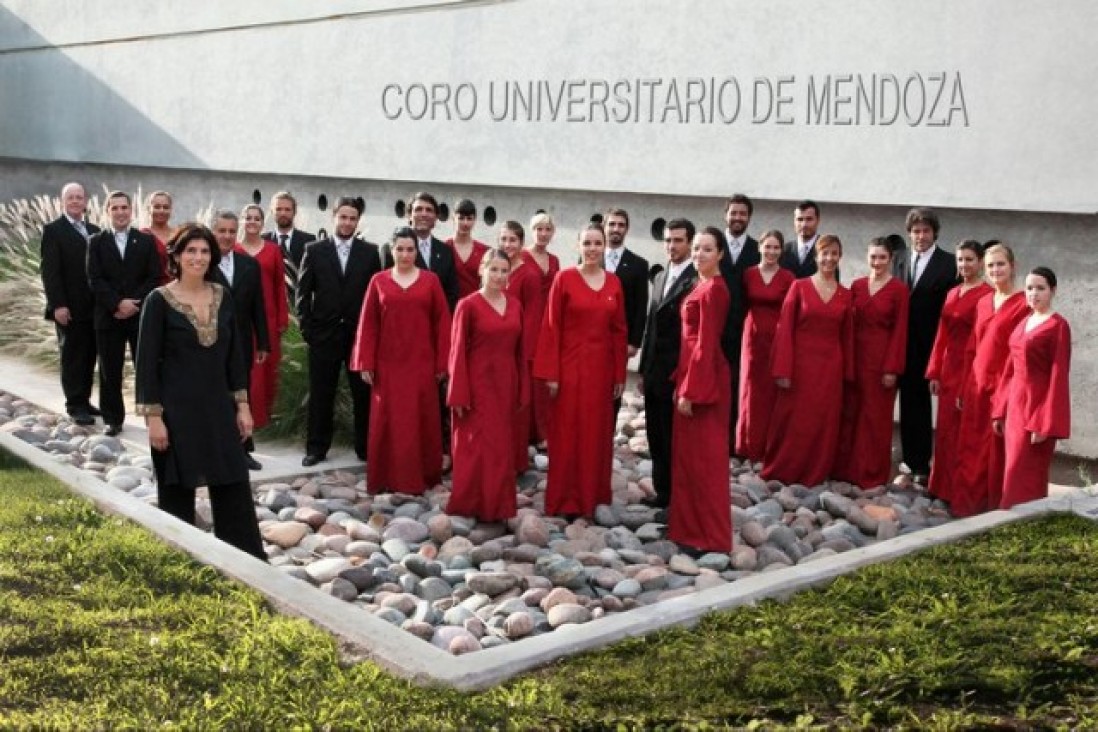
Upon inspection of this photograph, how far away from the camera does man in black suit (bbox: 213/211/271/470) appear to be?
27.7ft

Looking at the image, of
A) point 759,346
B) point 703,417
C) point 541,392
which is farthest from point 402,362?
point 759,346

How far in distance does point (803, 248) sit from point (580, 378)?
239 cm

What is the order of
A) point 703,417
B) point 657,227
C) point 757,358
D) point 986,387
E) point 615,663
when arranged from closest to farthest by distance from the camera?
1. point 615,663
2. point 703,417
3. point 986,387
4. point 757,358
5. point 657,227

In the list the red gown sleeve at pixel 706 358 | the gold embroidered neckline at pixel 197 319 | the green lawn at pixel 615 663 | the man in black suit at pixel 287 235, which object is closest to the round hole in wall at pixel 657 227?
the man in black suit at pixel 287 235

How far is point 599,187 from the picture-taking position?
12672mm

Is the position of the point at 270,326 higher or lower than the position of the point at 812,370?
higher

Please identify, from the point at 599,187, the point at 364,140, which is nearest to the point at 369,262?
the point at 599,187

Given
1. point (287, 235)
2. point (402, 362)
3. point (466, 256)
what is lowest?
point (402, 362)

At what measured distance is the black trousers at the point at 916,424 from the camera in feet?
30.7

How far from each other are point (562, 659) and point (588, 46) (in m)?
8.86

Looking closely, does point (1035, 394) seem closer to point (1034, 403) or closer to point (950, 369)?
point (1034, 403)

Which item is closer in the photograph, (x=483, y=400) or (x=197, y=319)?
(x=197, y=319)

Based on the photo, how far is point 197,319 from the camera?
6.40 meters

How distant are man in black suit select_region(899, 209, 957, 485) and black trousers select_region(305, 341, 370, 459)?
11.9ft
